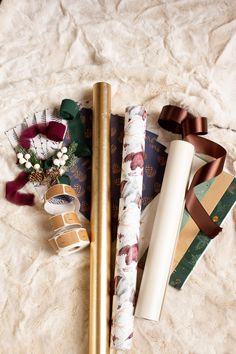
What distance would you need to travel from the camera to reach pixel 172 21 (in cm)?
132

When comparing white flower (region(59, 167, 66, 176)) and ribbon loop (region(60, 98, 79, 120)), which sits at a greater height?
ribbon loop (region(60, 98, 79, 120))

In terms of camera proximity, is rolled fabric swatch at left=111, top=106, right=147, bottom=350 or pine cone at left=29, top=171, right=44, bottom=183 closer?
rolled fabric swatch at left=111, top=106, right=147, bottom=350

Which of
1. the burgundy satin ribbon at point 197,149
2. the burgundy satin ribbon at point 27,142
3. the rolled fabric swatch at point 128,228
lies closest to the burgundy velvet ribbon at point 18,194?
the burgundy satin ribbon at point 27,142

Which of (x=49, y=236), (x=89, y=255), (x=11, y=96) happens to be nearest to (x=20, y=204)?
(x=49, y=236)

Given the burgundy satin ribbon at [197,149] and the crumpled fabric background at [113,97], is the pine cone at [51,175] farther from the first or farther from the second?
the burgundy satin ribbon at [197,149]

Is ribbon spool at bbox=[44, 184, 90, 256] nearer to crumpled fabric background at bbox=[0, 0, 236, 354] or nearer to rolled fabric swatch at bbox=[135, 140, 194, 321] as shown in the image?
crumpled fabric background at bbox=[0, 0, 236, 354]

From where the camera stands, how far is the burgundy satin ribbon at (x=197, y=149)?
1.05 meters

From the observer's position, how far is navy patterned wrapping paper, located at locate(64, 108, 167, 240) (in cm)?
111

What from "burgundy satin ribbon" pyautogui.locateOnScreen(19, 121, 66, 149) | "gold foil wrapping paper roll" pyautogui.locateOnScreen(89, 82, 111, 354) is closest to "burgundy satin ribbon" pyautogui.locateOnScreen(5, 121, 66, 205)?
"burgundy satin ribbon" pyautogui.locateOnScreen(19, 121, 66, 149)

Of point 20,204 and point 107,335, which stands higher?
point 20,204

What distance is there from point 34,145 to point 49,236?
0.86 feet

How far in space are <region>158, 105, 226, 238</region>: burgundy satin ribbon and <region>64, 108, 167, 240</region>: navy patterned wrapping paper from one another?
0.21ft

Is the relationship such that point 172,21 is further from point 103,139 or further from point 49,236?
point 49,236

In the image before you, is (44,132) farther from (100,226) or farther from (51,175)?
(100,226)
